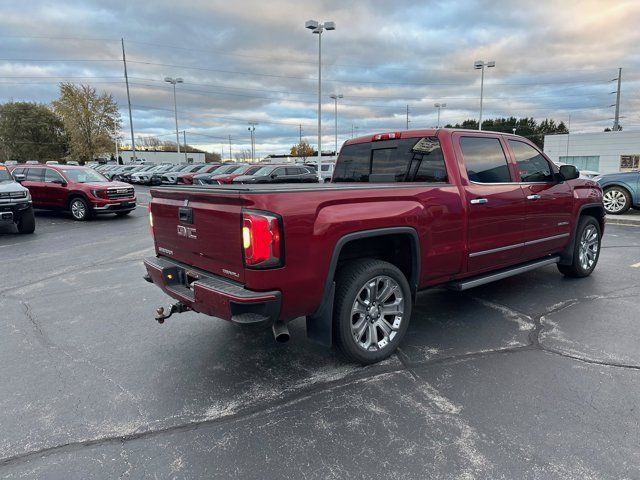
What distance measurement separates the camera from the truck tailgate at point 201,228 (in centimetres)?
310

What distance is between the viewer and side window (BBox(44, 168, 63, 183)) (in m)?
14.3

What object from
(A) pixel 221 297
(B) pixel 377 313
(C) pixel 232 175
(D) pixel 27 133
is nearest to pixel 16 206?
(A) pixel 221 297

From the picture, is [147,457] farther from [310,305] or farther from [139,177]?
[139,177]

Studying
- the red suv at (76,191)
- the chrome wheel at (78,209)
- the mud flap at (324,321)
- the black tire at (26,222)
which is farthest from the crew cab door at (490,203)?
the chrome wheel at (78,209)

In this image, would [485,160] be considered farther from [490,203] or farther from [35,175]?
[35,175]

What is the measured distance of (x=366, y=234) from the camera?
3.42m

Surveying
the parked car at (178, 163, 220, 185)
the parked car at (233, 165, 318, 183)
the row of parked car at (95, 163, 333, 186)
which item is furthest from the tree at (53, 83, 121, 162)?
the parked car at (233, 165, 318, 183)

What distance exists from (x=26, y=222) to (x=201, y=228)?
9.80 metres

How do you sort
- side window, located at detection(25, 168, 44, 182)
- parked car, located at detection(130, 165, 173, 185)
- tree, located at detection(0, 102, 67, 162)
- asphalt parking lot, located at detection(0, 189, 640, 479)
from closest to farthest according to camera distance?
1. asphalt parking lot, located at detection(0, 189, 640, 479)
2. side window, located at detection(25, 168, 44, 182)
3. parked car, located at detection(130, 165, 173, 185)
4. tree, located at detection(0, 102, 67, 162)

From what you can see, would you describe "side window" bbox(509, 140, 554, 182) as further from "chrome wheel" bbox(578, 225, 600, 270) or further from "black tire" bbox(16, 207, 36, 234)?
"black tire" bbox(16, 207, 36, 234)

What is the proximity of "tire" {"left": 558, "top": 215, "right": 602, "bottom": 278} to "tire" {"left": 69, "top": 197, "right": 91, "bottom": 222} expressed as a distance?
512 inches

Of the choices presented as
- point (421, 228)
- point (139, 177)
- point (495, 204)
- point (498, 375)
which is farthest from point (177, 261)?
point (139, 177)

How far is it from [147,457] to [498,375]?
8.49 ft

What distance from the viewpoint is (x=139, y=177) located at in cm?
3388
